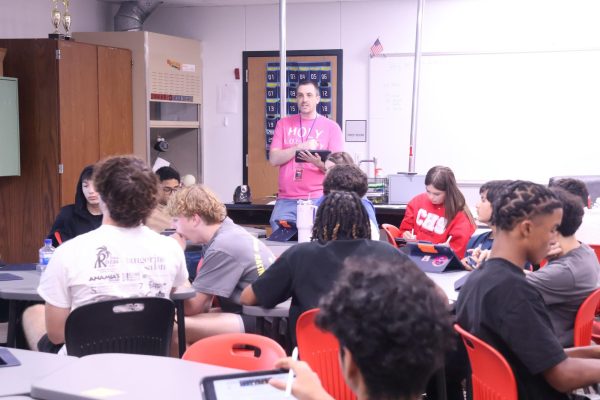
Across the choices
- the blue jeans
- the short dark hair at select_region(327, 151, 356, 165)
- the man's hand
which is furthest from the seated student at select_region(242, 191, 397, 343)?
the blue jeans

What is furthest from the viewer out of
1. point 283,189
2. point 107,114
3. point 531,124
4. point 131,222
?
point 531,124

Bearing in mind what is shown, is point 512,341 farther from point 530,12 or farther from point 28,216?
point 530,12

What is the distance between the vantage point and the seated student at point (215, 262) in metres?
3.18

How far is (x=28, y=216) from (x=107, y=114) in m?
1.29

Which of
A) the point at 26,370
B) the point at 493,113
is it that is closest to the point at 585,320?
the point at 26,370

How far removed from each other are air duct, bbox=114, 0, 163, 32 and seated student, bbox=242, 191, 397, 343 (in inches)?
224

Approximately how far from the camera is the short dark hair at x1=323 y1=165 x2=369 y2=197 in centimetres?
370

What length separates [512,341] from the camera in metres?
2.05

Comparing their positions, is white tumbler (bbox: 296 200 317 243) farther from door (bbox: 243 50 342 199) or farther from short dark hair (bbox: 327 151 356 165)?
door (bbox: 243 50 342 199)

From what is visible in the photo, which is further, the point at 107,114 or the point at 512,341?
the point at 107,114

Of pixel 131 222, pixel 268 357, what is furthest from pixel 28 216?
pixel 268 357

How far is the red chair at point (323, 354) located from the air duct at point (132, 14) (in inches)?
239

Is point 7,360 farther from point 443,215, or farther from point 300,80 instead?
point 300,80

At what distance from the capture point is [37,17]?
7.07 metres
